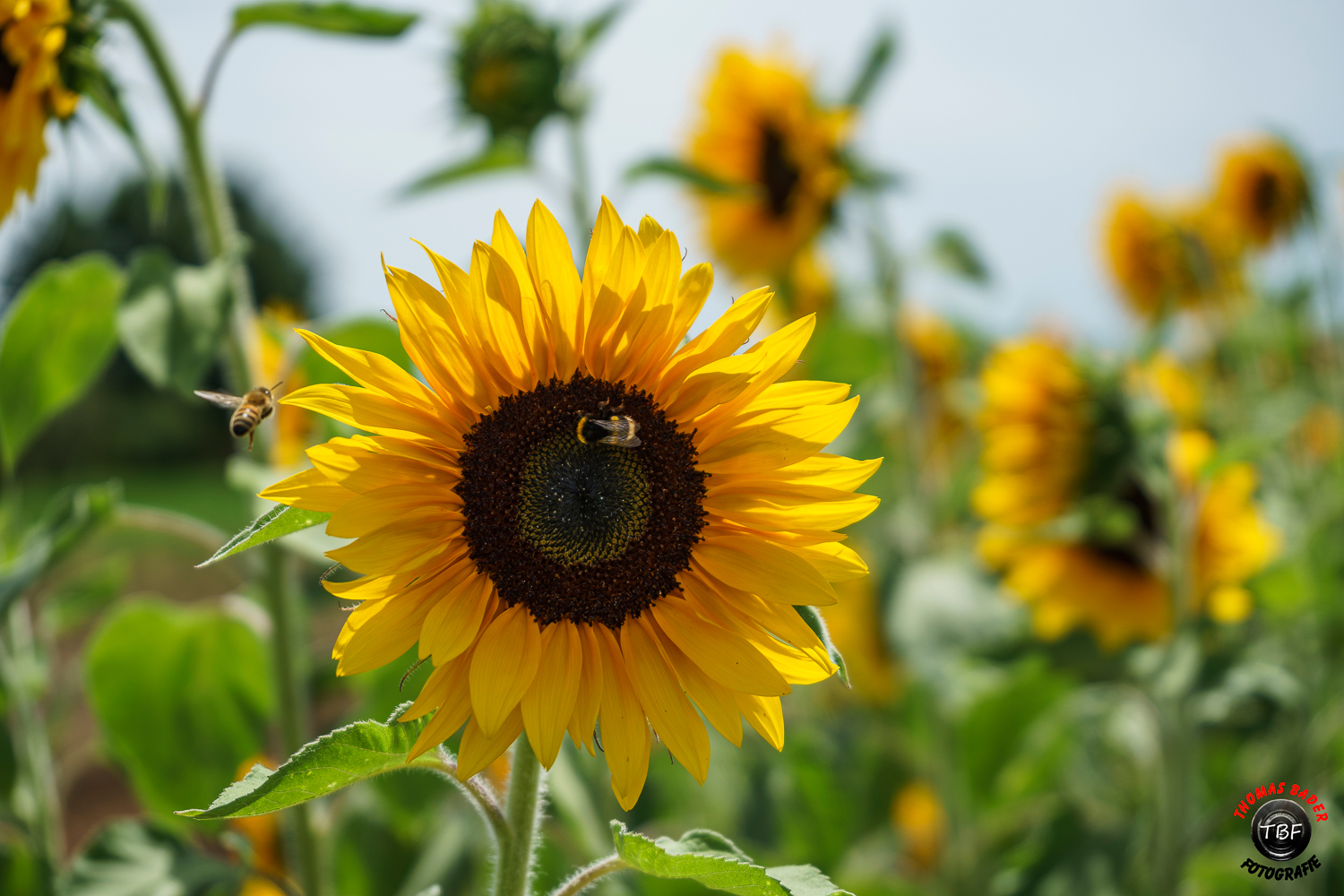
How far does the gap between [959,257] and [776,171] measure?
60 centimetres

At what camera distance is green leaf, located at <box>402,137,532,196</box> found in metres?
1.98

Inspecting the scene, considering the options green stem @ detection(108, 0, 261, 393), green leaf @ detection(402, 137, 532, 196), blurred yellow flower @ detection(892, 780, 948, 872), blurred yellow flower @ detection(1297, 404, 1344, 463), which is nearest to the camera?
green stem @ detection(108, 0, 261, 393)

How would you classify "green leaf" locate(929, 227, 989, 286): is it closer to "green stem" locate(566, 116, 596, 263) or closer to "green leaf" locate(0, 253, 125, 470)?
"green stem" locate(566, 116, 596, 263)

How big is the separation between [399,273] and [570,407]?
23cm

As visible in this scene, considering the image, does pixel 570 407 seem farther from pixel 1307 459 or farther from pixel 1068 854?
pixel 1307 459

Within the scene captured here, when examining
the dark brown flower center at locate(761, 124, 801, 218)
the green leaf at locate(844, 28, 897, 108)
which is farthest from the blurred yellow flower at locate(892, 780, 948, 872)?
the green leaf at locate(844, 28, 897, 108)

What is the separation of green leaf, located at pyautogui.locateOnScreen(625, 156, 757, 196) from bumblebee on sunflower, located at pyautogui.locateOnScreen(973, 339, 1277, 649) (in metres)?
0.96

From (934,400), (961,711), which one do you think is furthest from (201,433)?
(961,711)

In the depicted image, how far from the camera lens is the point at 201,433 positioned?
20344mm

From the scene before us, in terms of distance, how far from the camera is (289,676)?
151cm

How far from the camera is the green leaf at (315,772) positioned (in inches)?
28.2

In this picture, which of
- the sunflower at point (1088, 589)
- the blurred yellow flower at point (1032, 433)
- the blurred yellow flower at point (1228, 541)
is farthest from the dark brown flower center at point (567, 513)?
the blurred yellow flower at point (1228, 541)

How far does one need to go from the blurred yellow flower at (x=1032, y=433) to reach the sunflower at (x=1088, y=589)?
140mm

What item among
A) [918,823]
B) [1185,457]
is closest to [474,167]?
[1185,457]
